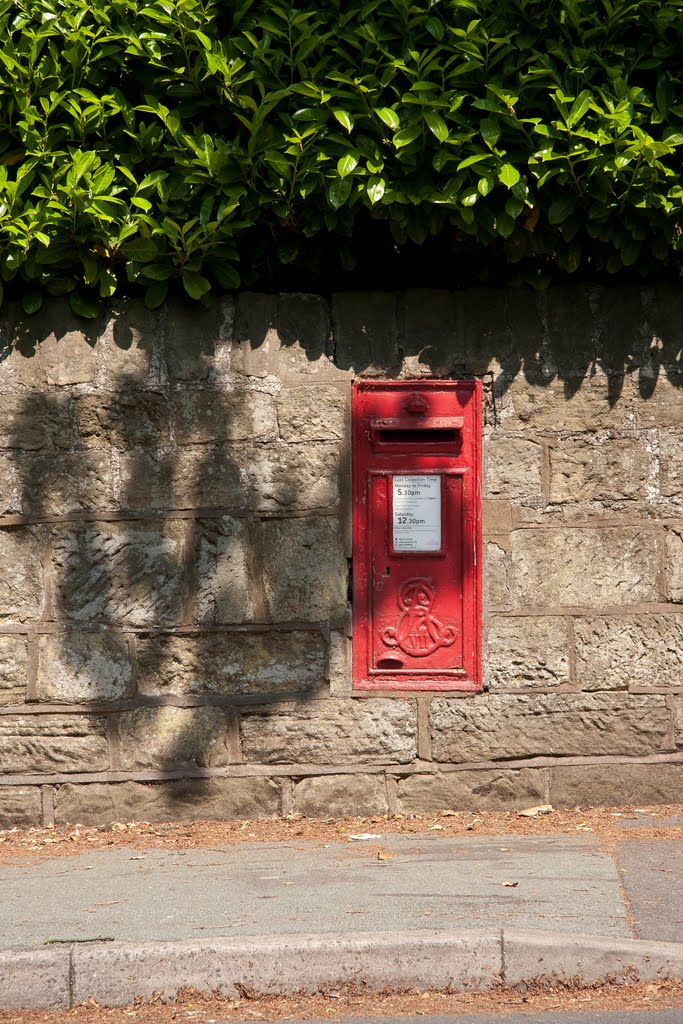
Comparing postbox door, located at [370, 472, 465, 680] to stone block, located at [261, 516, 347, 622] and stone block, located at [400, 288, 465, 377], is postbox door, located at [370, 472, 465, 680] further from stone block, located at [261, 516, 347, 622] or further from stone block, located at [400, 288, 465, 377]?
stone block, located at [400, 288, 465, 377]

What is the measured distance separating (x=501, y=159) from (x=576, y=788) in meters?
2.97

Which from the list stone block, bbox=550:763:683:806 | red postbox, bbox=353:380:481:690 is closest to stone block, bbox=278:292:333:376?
red postbox, bbox=353:380:481:690

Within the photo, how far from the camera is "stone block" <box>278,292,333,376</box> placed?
17.7ft

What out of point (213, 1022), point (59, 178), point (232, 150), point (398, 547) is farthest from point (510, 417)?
point (213, 1022)

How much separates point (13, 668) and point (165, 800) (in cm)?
97

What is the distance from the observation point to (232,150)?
5.16m

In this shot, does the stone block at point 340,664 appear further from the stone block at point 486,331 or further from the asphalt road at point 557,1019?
the asphalt road at point 557,1019

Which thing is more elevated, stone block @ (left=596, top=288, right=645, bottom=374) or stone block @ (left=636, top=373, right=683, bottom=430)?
stone block @ (left=596, top=288, right=645, bottom=374)

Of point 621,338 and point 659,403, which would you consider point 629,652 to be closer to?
point 659,403

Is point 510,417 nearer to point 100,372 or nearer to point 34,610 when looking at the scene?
point 100,372

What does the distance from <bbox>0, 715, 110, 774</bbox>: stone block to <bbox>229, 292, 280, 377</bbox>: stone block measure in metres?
1.86

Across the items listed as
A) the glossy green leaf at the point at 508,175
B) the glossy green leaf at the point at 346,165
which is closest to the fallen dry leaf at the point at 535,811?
the glossy green leaf at the point at 508,175

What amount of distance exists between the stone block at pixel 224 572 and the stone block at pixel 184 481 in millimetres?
115

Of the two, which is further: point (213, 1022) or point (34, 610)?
point (34, 610)
